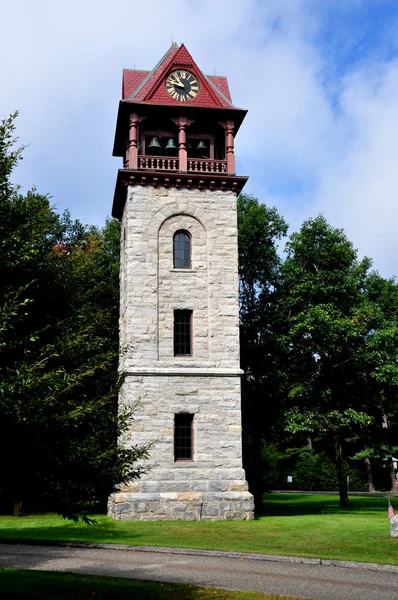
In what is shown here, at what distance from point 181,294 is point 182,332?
1.41 m

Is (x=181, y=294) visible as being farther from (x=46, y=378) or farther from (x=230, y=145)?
(x=46, y=378)

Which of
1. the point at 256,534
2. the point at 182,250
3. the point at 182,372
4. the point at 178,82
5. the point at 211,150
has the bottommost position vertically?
the point at 256,534

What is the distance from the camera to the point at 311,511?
28609mm

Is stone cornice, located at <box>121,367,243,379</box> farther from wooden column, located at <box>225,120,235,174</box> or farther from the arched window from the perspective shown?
wooden column, located at <box>225,120,235,174</box>

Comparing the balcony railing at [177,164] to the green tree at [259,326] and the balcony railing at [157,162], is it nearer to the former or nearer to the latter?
the balcony railing at [157,162]

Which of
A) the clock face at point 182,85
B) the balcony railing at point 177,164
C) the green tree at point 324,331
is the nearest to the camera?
the balcony railing at point 177,164

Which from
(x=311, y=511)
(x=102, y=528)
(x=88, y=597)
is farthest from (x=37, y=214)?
(x=311, y=511)

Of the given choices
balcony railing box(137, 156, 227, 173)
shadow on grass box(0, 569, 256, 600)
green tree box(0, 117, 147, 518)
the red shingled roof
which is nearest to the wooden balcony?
balcony railing box(137, 156, 227, 173)

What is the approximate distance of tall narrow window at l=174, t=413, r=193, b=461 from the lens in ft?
77.7

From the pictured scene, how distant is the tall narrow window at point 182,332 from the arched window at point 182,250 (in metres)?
1.86

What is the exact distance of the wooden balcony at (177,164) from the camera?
25.8 meters

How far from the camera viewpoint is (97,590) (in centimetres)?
1068

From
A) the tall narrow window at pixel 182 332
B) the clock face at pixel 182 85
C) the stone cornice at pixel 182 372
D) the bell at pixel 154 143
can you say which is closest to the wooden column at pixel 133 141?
the bell at pixel 154 143

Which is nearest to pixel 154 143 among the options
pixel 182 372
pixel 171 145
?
pixel 171 145
